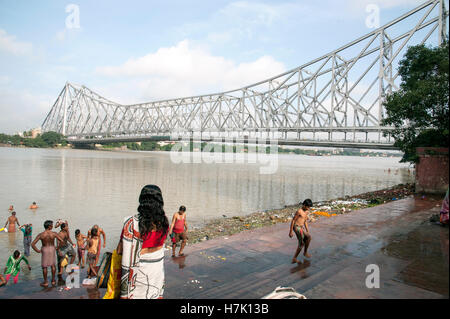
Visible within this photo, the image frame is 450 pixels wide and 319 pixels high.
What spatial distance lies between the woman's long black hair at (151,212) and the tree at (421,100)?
926 centimetres

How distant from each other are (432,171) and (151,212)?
473 inches

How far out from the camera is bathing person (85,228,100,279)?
518cm

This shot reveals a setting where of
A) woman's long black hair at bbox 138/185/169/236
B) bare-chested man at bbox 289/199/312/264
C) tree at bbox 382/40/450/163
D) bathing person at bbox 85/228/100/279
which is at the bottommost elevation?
bathing person at bbox 85/228/100/279

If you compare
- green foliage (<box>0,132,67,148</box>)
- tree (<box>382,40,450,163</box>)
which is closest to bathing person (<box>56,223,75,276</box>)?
tree (<box>382,40,450,163</box>)

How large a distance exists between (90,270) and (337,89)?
5046 cm

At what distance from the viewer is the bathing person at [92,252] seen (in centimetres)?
518

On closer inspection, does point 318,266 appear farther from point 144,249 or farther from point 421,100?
point 421,100

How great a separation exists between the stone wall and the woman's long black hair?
1111 centimetres

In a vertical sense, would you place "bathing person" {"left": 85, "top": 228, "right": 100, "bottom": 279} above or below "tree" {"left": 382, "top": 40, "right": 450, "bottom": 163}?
below

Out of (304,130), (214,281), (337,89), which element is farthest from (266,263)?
(337,89)

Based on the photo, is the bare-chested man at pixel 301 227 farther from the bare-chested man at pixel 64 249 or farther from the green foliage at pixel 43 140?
the green foliage at pixel 43 140

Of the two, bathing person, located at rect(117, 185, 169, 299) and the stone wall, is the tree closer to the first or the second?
the stone wall

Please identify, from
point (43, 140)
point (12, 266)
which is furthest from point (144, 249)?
point (43, 140)
